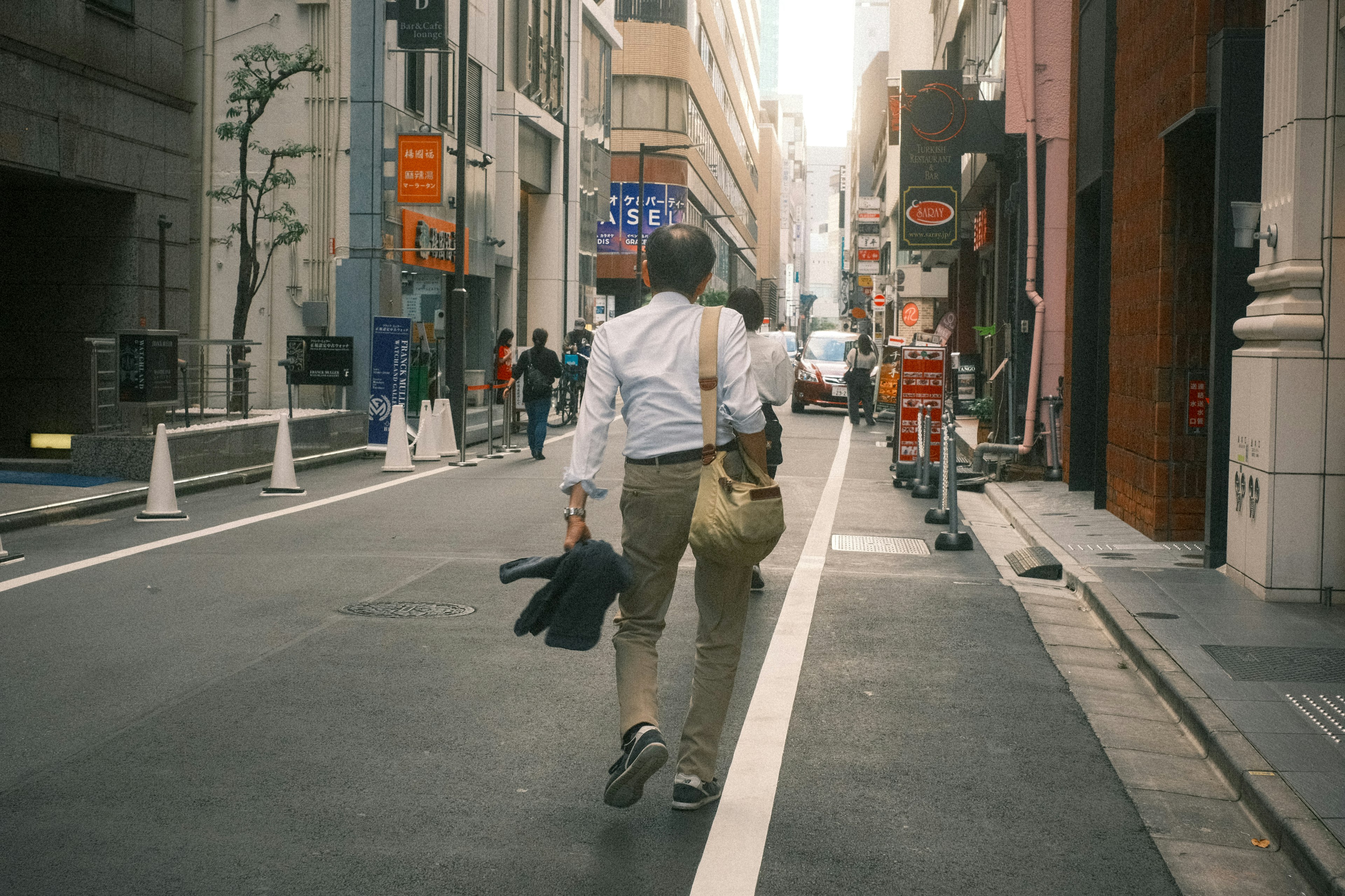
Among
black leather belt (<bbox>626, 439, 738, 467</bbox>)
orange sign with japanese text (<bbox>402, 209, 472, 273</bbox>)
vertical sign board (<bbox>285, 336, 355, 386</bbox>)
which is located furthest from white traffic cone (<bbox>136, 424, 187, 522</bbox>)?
orange sign with japanese text (<bbox>402, 209, 472, 273</bbox>)

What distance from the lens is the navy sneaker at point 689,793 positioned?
4.83 metres

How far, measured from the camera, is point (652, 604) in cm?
483

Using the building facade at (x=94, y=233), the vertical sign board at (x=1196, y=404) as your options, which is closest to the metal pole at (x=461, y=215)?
the building facade at (x=94, y=233)

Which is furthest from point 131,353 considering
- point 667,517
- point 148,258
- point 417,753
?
point 667,517

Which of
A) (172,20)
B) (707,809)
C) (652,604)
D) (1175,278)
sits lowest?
(707,809)

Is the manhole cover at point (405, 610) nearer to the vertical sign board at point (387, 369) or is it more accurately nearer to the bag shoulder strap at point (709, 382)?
the bag shoulder strap at point (709, 382)

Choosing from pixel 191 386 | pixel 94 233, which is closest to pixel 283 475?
pixel 191 386

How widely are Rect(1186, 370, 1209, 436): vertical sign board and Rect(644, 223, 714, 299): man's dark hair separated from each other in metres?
7.87

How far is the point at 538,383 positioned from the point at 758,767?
14528 millimetres

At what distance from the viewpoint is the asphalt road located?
14.2ft

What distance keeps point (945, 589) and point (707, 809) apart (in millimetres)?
5073

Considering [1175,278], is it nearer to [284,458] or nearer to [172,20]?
[284,458]

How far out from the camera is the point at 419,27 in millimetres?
25719

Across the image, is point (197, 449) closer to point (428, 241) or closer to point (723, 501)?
point (723, 501)
